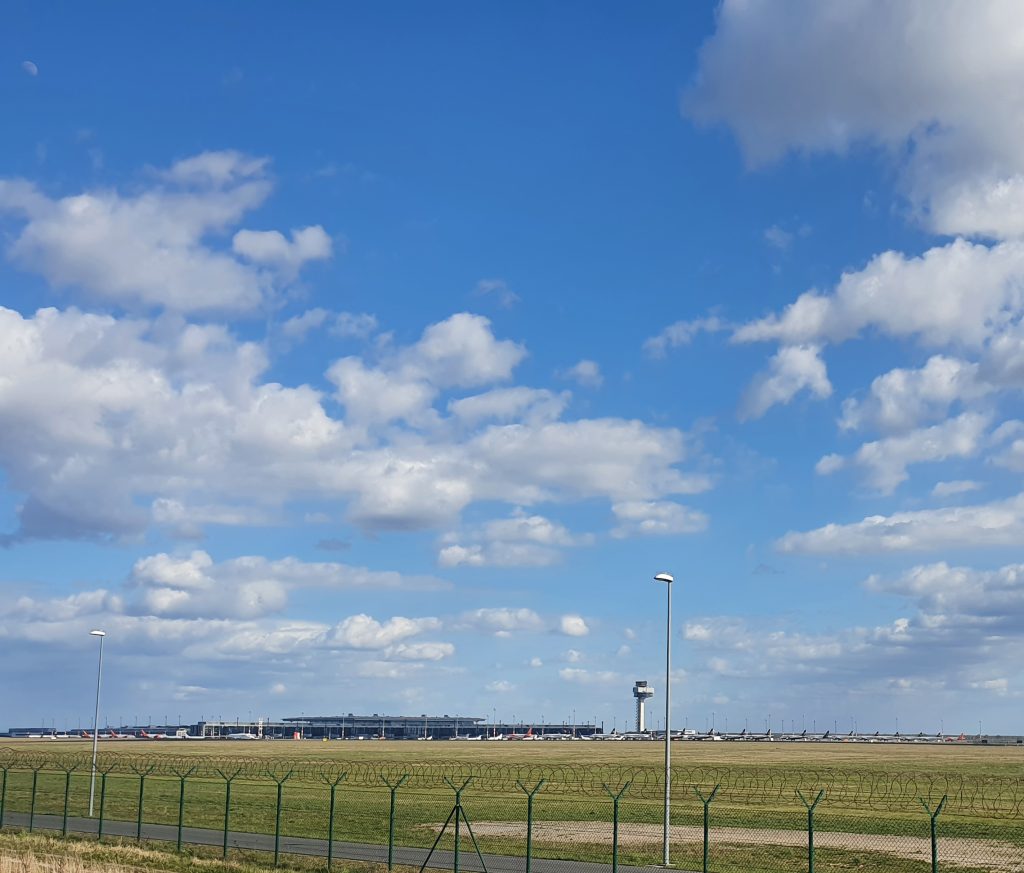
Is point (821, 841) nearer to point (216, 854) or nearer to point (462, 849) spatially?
point (462, 849)

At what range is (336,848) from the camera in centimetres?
4134

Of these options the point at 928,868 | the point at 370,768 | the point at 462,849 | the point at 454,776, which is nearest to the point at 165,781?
the point at 454,776

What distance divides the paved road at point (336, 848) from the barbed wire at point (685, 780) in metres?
7.24

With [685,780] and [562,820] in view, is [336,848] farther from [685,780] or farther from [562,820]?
[685,780]

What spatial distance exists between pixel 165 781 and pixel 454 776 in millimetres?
25241

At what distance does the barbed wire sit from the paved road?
724 cm

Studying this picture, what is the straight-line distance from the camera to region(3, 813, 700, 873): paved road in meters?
36.3

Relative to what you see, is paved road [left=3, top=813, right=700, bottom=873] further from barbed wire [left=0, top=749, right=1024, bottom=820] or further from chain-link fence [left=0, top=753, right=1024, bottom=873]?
barbed wire [left=0, top=749, right=1024, bottom=820]

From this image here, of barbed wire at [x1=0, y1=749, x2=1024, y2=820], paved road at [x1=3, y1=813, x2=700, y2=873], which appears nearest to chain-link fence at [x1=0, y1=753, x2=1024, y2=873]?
paved road at [x1=3, y1=813, x2=700, y2=873]

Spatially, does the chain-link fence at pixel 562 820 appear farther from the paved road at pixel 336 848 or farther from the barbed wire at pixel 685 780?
the barbed wire at pixel 685 780

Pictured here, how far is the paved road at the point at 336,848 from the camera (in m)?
36.3

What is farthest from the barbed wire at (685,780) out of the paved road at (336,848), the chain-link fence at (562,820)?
the paved road at (336,848)

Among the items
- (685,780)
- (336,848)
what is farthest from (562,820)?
(685,780)

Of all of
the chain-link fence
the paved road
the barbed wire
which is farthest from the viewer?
the barbed wire
